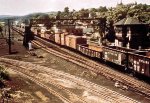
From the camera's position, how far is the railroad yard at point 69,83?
1973 cm

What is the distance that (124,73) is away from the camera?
27500mm

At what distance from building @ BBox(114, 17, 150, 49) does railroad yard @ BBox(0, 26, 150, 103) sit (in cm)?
1340

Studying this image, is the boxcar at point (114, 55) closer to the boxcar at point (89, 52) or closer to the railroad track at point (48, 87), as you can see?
the boxcar at point (89, 52)

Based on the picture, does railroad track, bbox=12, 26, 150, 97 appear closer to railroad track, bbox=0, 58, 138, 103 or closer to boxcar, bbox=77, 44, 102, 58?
boxcar, bbox=77, 44, 102, 58

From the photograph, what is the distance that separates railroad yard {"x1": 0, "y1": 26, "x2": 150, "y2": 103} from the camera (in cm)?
1973

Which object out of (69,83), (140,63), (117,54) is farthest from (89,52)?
(140,63)

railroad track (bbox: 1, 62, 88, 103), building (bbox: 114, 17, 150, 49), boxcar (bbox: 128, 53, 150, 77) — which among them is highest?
building (bbox: 114, 17, 150, 49)

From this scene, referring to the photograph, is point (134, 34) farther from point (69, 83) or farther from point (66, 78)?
point (69, 83)

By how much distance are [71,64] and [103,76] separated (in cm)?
749

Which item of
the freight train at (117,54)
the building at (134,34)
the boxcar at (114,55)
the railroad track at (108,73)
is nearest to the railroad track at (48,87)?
the railroad track at (108,73)

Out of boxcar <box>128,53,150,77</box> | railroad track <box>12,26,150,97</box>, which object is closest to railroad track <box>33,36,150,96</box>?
railroad track <box>12,26,150,97</box>

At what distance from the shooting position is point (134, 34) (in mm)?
45094

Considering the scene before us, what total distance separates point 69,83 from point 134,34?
24.6 metres

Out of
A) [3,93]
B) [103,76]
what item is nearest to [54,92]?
[3,93]
